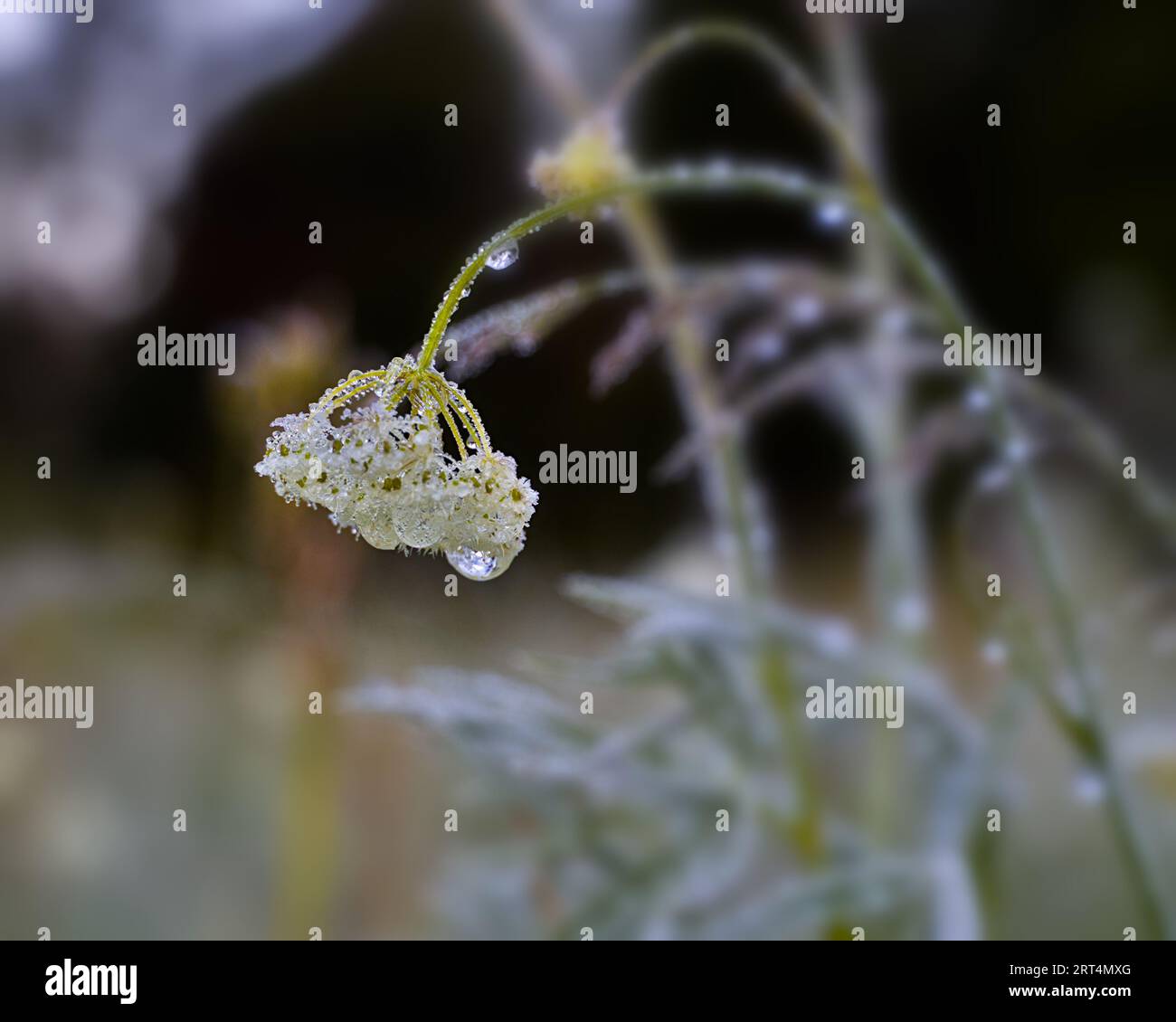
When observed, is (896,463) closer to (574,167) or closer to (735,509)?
(735,509)

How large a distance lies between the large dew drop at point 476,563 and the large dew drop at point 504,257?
2.7 inches

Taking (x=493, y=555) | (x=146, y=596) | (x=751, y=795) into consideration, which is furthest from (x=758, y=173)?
(x=146, y=596)

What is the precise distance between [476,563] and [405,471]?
1.4 inches

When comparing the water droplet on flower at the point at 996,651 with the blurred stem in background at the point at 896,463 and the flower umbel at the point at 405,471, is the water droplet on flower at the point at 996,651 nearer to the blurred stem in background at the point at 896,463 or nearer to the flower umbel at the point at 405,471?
the blurred stem in background at the point at 896,463

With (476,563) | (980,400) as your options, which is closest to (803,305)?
(980,400)

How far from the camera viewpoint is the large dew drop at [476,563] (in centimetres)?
25

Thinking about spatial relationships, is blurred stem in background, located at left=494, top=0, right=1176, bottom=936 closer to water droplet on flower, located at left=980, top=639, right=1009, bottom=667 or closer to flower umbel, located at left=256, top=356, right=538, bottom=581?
water droplet on flower, located at left=980, top=639, right=1009, bottom=667

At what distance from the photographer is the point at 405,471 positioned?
0.23 meters

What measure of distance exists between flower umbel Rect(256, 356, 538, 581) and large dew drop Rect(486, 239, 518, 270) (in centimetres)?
3

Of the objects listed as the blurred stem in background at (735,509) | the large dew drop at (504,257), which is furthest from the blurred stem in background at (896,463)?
the large dew drop at (504,257)

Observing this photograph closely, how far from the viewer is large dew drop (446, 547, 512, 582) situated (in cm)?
25
